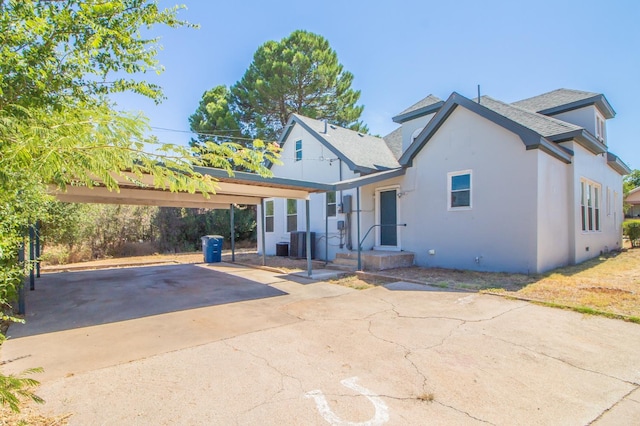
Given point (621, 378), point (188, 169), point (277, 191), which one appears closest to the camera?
point (188, 169)

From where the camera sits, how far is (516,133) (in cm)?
870

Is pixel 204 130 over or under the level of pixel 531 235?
over

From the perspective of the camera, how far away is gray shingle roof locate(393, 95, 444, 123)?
12.7m

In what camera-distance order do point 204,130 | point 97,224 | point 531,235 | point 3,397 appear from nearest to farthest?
point 3,397 < point 531,235 < point 97,224 < point 204,130

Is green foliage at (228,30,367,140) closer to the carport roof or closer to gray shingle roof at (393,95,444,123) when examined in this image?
gray shingle roof at (393,95,444,123)

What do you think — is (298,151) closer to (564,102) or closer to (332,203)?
(332,203)

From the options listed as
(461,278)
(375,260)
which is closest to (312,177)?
(375,260)

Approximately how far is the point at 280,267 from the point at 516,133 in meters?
8.22

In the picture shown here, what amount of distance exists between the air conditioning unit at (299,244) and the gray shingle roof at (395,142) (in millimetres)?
5449

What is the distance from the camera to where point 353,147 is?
13805 millimetres

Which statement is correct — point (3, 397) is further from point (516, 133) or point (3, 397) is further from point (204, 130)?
point (204, 130)

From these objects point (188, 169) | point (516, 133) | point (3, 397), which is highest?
point (516, 133)

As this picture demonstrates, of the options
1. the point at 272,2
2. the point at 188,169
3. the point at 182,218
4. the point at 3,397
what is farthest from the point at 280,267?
the point at 182,218

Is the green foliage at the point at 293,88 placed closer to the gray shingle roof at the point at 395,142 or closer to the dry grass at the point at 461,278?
the gray shingle roof at the point at 395,142
